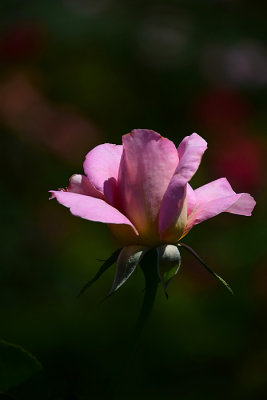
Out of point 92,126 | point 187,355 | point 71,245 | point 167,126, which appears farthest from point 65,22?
point 187,355

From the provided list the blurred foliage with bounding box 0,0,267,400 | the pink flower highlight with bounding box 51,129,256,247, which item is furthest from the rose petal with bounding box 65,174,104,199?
the blurred foliage with bounding box 0,0,267,400

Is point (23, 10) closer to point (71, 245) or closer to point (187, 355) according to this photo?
point (71, 245)

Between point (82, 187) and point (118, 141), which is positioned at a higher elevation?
point (82, 187)

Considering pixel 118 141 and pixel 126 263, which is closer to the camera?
pixel 126 263

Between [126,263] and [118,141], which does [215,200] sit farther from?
[118,141]

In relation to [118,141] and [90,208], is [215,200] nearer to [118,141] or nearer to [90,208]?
[90,208]

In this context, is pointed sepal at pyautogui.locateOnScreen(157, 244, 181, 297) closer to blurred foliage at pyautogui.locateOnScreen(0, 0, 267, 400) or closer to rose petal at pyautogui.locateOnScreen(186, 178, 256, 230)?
rose petal at pyautogui.locateOnScreen(186, 178, 256, 230)

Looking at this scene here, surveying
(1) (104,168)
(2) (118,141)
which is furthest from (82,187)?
(2) (118,141)
